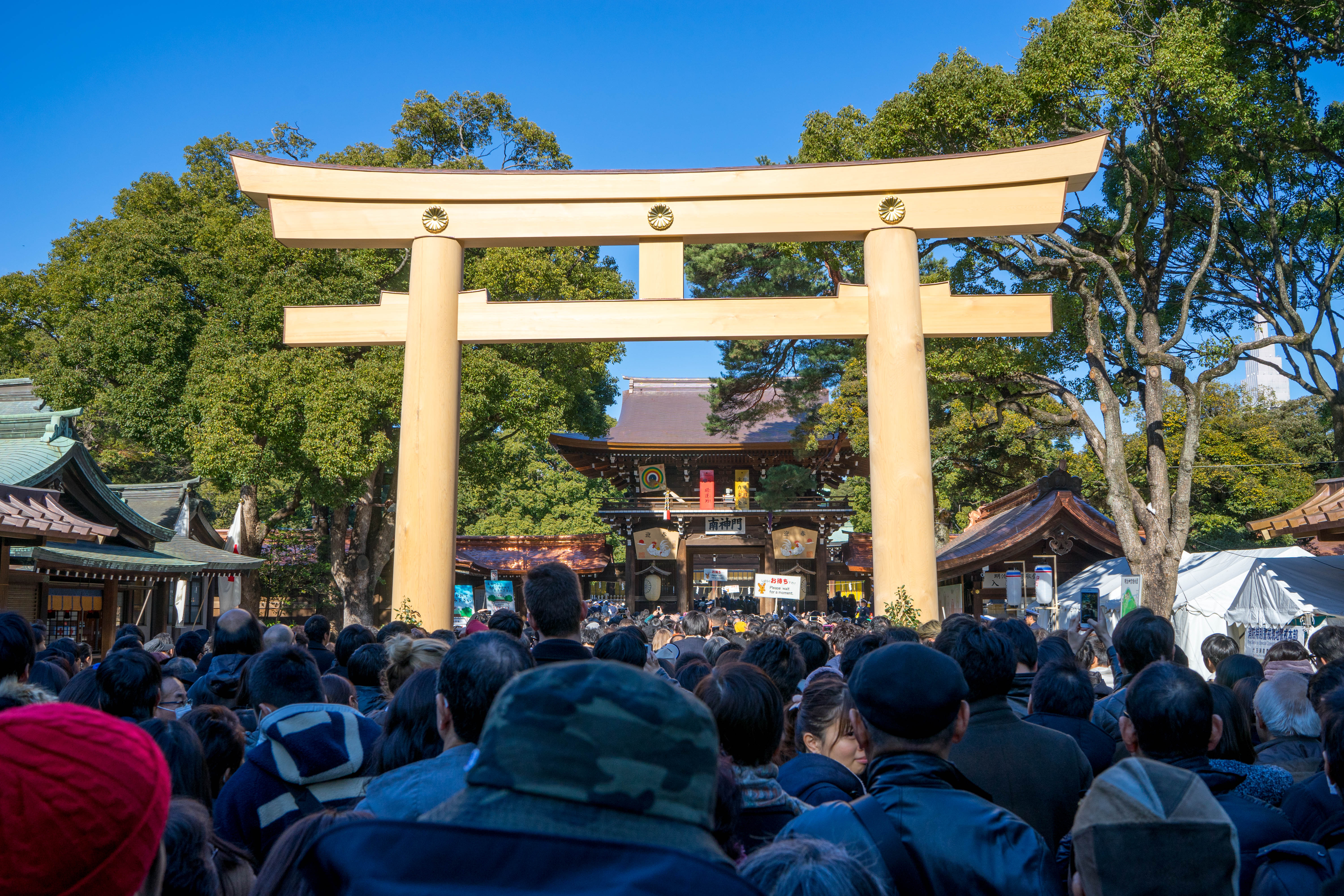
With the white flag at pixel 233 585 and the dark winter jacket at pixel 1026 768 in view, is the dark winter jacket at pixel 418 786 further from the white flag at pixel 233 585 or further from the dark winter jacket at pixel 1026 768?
the white flag at pixel 233 585

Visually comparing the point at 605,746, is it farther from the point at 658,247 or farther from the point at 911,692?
the point at 658,247

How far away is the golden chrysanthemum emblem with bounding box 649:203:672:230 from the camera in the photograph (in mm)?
9539

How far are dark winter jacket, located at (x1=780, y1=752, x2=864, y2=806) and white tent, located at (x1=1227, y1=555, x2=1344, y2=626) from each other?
32.9ft

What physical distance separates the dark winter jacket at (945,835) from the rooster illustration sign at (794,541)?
2386cm

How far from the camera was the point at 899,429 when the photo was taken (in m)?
9.10


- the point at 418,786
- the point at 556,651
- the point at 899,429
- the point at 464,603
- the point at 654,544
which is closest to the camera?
the point at 418,786

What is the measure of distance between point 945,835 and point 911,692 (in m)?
0.28

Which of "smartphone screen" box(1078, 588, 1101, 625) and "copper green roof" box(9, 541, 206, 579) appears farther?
"smartphone screen" box(1078, 588, 1101, 625)

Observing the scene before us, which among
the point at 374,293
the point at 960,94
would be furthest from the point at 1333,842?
the point at 374,293

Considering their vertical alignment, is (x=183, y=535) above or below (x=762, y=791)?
above

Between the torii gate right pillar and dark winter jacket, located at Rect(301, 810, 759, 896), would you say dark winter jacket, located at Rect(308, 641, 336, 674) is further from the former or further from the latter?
the torii gate right pillar

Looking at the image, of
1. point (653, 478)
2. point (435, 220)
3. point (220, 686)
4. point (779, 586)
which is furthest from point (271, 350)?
point (220, 686)

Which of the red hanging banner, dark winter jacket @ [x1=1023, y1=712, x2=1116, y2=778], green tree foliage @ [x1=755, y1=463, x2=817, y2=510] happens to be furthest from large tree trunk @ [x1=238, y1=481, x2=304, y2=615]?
dark winter jacket @ [x1=1023, y1=712, x2=1116, y2=778]

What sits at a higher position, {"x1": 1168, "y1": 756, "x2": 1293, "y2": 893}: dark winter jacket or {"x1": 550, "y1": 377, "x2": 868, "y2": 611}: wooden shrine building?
{"x1": 550, "y1": 377, "x2": 868, "y2": 611}: wooden shrine building
